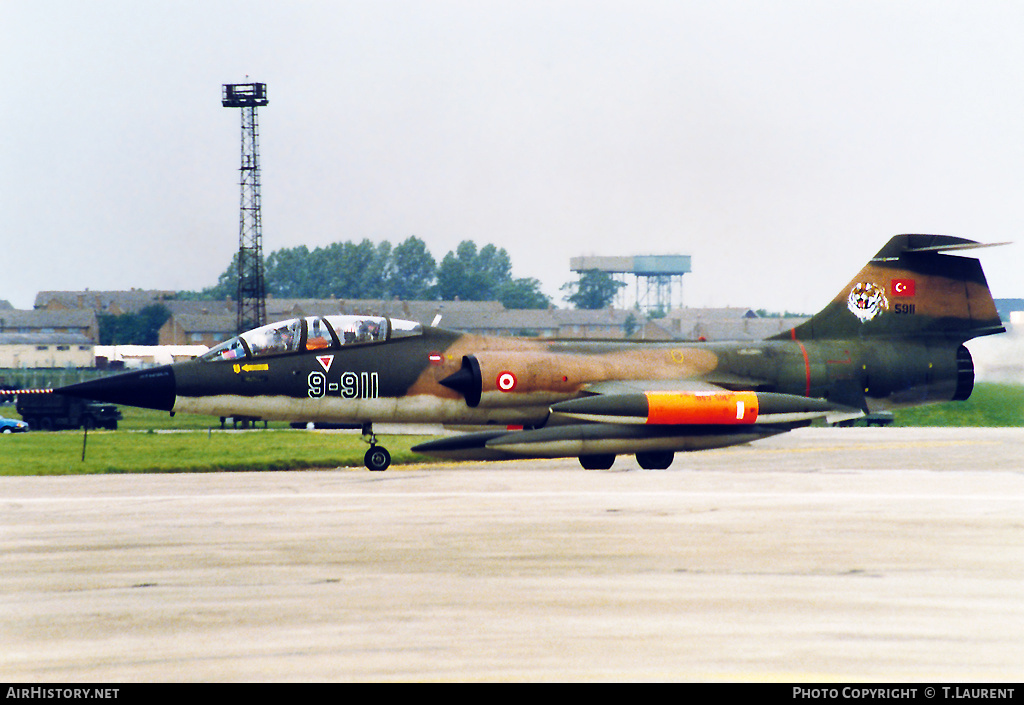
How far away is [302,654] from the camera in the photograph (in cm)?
613

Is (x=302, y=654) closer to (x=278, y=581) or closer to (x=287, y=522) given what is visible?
(x=278, y=581)

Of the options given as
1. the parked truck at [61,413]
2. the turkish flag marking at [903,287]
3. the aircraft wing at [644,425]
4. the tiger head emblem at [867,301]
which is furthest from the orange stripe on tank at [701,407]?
the parked truck at [61,413]

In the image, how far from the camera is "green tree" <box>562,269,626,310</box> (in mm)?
84875

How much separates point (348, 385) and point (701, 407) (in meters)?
5.89

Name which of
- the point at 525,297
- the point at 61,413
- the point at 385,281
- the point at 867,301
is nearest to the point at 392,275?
the point at 385,281

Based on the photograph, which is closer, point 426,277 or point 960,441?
point 960,441

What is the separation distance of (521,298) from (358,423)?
2927 inches

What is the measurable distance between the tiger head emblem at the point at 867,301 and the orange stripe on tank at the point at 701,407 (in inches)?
170

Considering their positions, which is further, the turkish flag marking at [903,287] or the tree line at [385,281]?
the tree line at [385,281]

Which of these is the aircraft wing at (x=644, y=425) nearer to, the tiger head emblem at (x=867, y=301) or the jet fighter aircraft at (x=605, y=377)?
the jet fighter aircraft at (x=605, y=377)

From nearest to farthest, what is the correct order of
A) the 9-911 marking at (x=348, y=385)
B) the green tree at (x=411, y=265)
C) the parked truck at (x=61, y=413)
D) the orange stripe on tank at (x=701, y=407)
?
the orange stripe on tank at (x=701, y=407)
the 9-911 marking at (x=348, y=385)
the parked truck at (x=61, y=413)
the green tree at (x=411, y=265)

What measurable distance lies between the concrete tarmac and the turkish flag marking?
6.09 m

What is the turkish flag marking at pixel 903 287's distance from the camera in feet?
65.3
